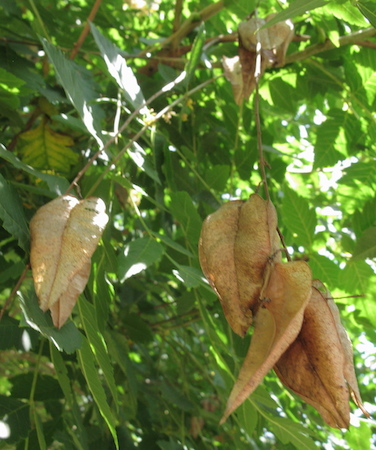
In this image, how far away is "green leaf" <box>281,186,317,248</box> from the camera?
1.44 meters

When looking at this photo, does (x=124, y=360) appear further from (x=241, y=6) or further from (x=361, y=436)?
(x=241, y=6)

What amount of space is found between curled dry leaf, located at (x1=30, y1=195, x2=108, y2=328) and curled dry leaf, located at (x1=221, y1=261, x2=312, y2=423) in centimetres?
28

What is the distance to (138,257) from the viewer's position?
1127 mm

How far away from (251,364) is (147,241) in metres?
0.53

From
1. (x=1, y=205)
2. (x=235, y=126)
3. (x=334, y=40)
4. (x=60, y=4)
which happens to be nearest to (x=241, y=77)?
(x=334, y=40)

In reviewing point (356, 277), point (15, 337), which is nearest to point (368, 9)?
point (356, 277)

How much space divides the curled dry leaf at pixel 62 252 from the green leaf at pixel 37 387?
73cm

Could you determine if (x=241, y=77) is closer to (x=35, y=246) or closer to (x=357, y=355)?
(x=35, y=246)

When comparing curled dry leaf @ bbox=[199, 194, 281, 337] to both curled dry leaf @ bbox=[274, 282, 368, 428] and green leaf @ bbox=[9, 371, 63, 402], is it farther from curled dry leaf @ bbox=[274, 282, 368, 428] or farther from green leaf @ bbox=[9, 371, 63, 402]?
green leaf @ bbox=[9, 371, 63, 402]

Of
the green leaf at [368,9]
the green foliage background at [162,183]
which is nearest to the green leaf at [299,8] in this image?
the green foliage background at [162,183]

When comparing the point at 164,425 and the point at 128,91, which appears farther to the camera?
the point at 164,425

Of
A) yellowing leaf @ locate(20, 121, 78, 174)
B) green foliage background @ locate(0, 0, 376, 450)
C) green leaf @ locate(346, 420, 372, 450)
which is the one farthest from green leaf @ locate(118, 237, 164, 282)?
green leaf @ locate(346, 420, 372, 450)

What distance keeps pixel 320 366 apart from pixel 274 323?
8cm

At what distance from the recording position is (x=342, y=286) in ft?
4.46
